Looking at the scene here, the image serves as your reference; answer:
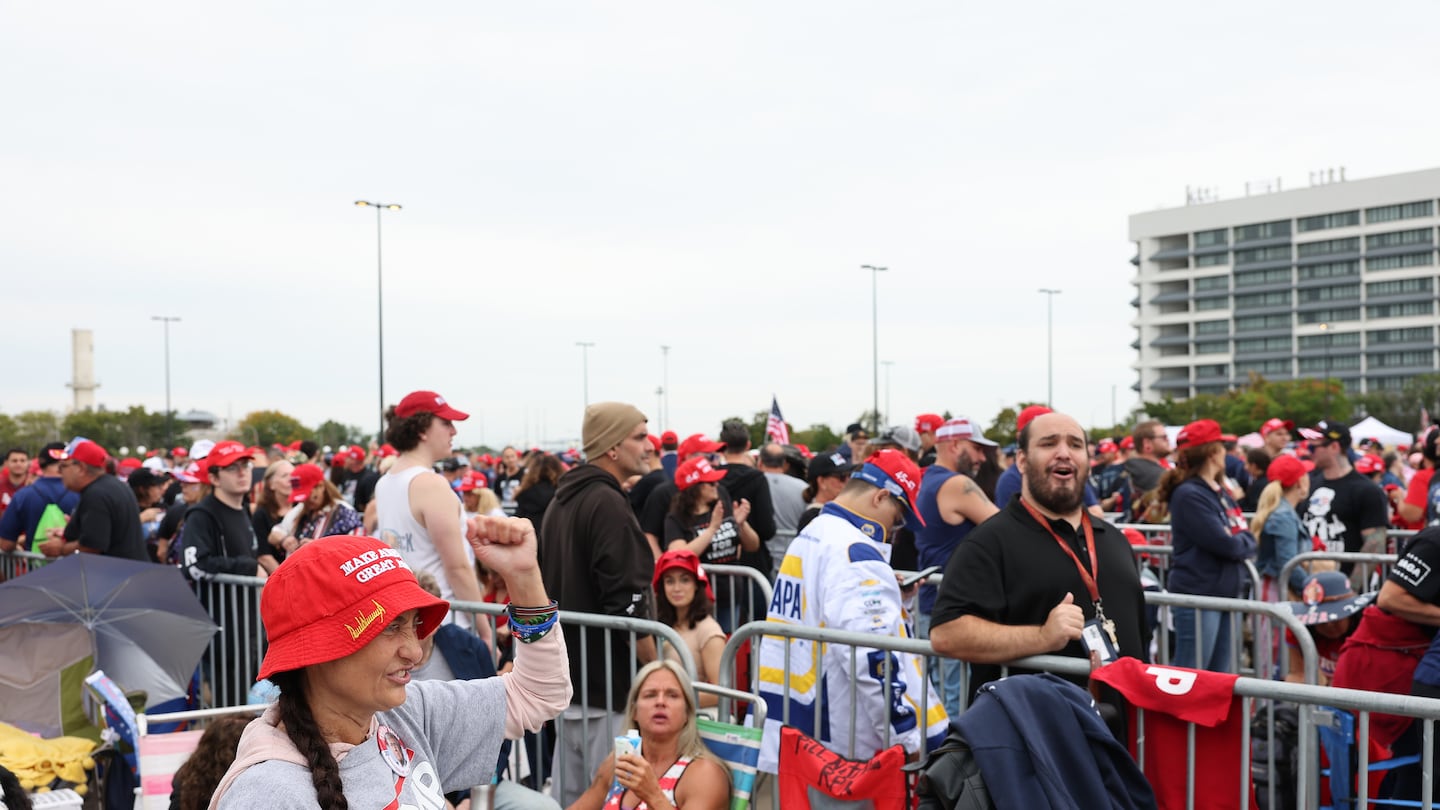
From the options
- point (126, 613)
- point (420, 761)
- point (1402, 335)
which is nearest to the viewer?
point (420, 761)

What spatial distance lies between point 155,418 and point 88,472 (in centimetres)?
8836

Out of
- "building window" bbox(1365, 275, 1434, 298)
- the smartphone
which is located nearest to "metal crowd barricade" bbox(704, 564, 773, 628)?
the smartphone

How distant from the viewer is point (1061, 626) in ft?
12.4

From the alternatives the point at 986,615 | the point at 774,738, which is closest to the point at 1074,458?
the point at 986,615

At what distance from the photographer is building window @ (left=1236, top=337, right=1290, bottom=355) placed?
112 m

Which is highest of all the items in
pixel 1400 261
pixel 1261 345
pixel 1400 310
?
pixel 1400 261

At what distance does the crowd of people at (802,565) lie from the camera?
3.92 meters

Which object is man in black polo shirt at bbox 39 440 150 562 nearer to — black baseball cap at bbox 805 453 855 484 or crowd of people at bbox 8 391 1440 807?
crowd of people at bbox 8 391 1440 807

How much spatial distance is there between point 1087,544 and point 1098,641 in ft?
1.27

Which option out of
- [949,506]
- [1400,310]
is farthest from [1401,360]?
[949,506]

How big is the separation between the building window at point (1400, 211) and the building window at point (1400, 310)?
7.78m

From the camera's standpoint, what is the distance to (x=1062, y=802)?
3156 millimetres

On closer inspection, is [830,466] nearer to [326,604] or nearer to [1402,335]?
[326,604]

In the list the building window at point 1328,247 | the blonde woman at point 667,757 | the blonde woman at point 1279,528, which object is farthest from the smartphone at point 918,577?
the building window at point 1328,247
